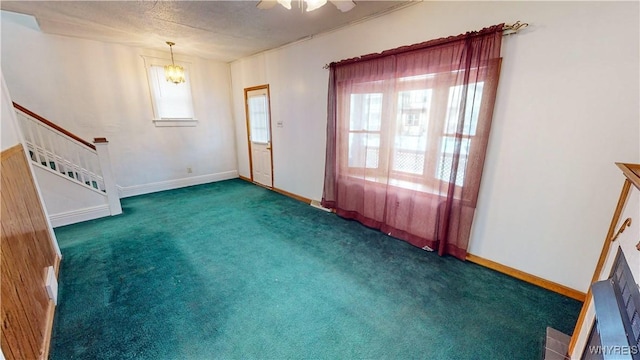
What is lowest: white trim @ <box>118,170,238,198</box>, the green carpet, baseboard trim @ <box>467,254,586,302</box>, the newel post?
the green carpet

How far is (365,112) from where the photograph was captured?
9.45 ft

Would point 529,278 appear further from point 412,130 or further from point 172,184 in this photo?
point 172,184

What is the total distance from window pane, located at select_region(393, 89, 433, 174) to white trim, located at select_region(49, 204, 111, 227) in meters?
4.07

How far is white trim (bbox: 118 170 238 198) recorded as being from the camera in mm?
4324

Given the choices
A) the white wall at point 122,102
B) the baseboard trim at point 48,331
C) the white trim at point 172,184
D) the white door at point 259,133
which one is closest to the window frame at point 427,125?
the white door at point 259,133

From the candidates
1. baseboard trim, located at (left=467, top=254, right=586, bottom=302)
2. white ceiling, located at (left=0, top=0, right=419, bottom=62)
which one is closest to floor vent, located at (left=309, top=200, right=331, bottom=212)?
baseboard trim, located at (left=467, top=254, right=586, bottom=302)

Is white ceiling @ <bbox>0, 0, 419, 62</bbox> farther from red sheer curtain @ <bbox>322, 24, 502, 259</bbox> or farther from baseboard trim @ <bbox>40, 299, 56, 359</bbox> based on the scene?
baseboard trim @ <bbox>40, 299, 56, 359</bbox>

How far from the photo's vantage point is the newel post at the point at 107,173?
126 inches

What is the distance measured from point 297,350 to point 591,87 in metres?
2.68

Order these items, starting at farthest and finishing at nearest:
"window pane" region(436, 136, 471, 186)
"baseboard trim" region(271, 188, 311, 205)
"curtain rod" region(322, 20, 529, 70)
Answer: "baseboard trim" region(271, 188, 311, 205)
"window pane" region(436, 136, 471, 186)
"curtain rod" region(322, 20, 529, 70)

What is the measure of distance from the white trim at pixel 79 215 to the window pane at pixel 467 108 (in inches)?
178

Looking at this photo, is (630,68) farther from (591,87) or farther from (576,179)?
(576,179)

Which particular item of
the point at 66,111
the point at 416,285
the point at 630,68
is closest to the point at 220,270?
the point at 416,285

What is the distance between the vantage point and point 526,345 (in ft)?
4.92
